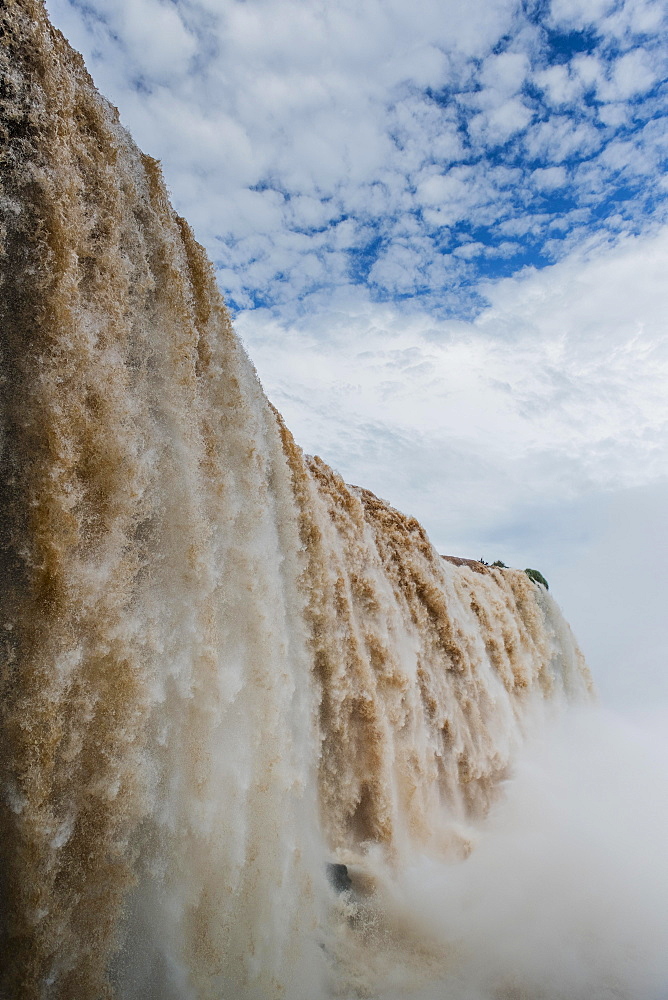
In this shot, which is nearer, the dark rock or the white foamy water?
the white foamy water

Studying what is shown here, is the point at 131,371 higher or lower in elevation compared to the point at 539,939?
higher

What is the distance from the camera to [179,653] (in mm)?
3408

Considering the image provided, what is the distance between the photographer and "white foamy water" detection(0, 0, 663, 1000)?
2793 millimetres

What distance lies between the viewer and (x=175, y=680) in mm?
3369

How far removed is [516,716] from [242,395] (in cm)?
667

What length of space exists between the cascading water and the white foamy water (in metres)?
0.01

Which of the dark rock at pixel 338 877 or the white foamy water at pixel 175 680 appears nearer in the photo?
the white foamy water at pixel 175 680

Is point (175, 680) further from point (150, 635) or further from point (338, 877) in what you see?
point (338, 877)

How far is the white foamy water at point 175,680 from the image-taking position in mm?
2793

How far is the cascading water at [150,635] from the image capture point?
→ 109 inches

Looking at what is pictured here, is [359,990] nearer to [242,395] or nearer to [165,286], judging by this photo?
[242,395]

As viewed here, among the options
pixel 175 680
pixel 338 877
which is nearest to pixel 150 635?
pixel 175 680

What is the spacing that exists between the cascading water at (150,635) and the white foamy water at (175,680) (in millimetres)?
14

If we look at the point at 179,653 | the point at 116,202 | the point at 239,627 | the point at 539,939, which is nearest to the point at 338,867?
the point at 539,939
